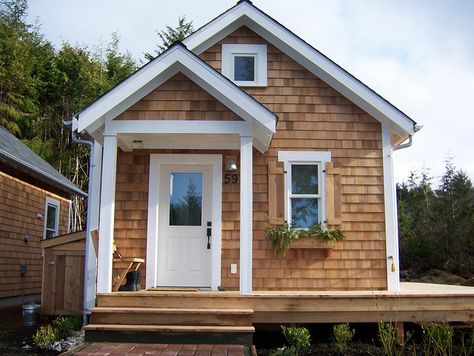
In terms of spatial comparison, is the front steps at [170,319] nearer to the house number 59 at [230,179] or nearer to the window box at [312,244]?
the window box at [312,244]

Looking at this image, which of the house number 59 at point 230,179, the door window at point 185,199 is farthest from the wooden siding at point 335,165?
the door window at point 185,199

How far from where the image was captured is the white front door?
7.46 metres

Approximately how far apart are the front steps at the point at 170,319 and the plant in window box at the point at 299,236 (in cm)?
145

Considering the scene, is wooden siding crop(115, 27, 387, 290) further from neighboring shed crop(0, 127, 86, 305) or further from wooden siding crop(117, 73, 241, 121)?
neighboring shed crop(0, 127, 86, 305)

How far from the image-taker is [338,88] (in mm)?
7754

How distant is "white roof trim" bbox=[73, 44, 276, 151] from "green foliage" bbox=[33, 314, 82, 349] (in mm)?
2528

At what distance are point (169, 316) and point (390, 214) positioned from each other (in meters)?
3.59

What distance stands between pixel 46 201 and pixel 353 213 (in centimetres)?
872

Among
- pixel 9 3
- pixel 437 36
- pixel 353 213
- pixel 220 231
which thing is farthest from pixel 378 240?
pixel 9 3

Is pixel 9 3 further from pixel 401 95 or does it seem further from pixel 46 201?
pixel 401 95

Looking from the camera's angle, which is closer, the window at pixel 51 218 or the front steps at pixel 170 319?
the front steps at pixel 170 319

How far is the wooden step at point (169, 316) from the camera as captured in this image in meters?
5.84

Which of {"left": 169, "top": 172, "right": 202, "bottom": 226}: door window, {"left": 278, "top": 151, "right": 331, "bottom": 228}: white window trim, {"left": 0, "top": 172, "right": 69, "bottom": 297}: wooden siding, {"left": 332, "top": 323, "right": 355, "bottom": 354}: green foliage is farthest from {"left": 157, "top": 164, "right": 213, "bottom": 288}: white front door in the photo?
{"left": 0, "top": 172, "right": 69, "bottom": 297}: wooden siding

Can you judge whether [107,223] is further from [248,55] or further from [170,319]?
[248,55]
